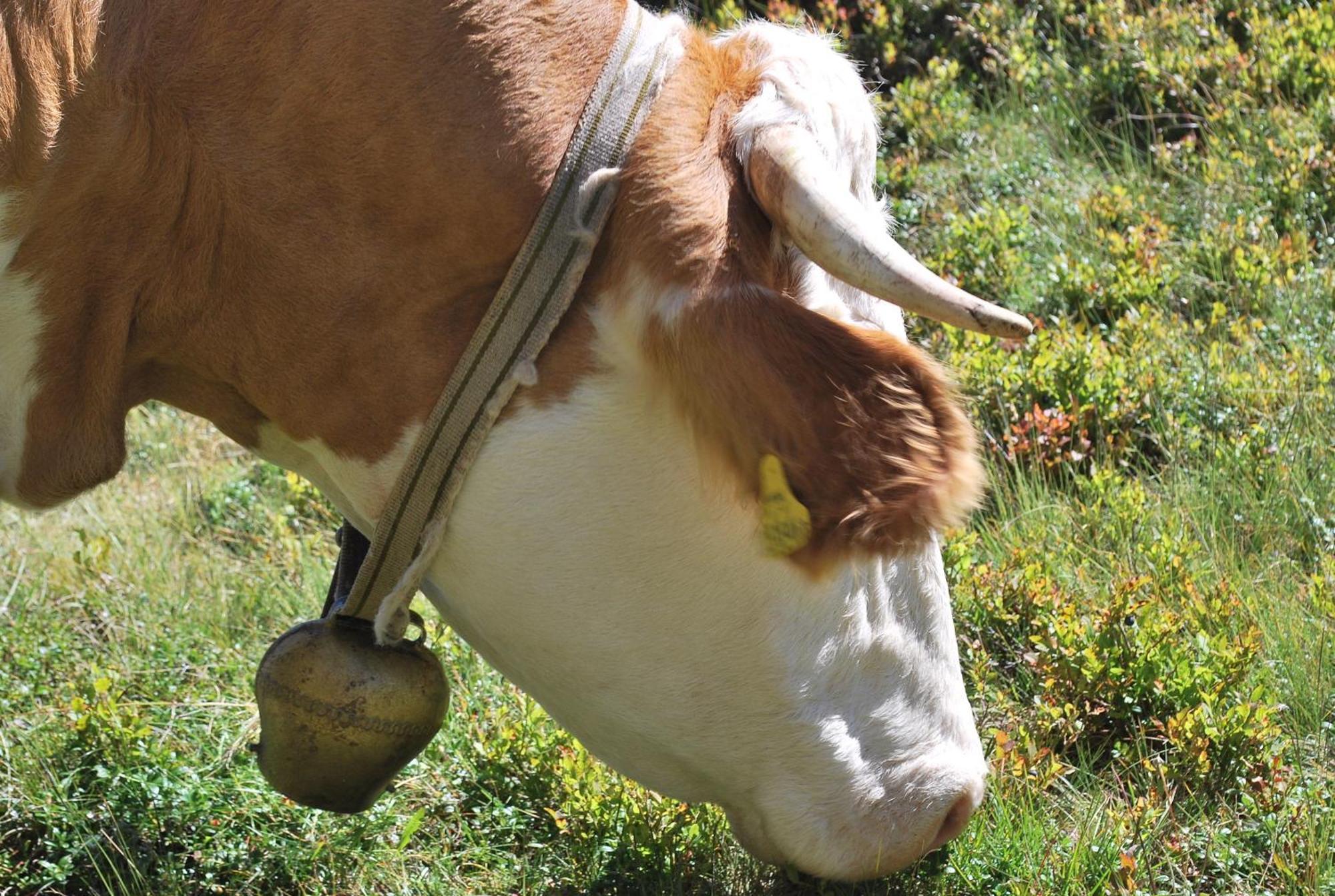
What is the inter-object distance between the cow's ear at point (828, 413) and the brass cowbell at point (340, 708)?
73 cm

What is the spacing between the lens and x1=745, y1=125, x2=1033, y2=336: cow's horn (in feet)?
5.60

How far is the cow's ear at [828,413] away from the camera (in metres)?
1.76

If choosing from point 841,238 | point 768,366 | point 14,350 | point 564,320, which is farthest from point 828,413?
point 14,350

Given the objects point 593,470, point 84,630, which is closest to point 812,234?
point 593,470

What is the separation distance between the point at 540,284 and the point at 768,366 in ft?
1.03

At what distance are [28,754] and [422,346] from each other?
1795 millimetres

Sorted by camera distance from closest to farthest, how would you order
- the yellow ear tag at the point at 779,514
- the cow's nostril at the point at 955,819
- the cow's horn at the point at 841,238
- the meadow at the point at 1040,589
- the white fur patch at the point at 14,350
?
the cow's horn at the point at 841,238 → the yellow ear tag at the point at 779,514 → the white fur patch at the point at 14,350 → the cow's nostril at the point at 955,819 → the meadow at the point at 1040,589

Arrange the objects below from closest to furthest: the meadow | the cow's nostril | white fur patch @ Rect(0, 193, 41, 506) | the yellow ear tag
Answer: the yellow ear tag
white fur patch @ Rect(0, 193, 41, 506)
the cow's nostril
the meadow

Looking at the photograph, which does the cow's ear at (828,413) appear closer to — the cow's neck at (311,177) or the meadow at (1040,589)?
the cow's neck at (311,177)

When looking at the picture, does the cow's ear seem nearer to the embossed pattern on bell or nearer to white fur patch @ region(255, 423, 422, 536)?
white fur patch @ region(255, 423, 422, 536)

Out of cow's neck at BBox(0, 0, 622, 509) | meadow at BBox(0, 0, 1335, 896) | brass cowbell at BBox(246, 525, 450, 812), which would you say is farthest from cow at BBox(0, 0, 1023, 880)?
meadow at BBox(0, 0, 1335, 896)

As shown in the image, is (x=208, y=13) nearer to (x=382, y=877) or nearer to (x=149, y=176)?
(x=149, y=176)

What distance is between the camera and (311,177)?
1871 millimetres

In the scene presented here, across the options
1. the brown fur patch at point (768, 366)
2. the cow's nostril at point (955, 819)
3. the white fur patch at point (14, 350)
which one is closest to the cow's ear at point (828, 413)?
the brown fur patch at point (768, 366)
